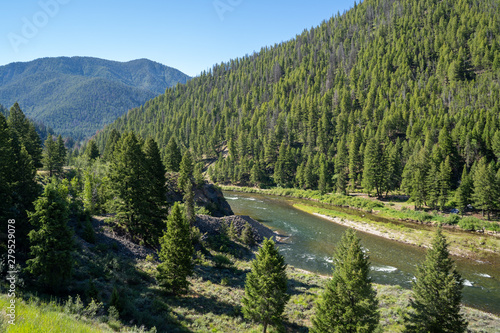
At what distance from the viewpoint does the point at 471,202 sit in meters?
61.7

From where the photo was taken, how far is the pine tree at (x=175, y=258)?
2261cm

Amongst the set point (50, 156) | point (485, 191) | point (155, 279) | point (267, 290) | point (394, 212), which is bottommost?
point (155, 279)

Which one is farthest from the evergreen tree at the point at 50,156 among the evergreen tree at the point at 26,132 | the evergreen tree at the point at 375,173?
the evergreen tree at the point at 375,173

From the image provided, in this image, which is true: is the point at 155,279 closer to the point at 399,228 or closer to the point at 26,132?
the point at 399,228

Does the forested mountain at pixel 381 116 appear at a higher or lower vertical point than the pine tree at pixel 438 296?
higher

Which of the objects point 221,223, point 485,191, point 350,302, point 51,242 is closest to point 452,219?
point 485,191

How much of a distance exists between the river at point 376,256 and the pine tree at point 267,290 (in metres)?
14.6

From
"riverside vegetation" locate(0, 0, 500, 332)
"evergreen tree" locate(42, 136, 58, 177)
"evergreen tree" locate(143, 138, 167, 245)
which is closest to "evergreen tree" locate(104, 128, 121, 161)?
"riverside vegetation" locate(0, 0, 500, 332)

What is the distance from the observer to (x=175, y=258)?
2288 cm

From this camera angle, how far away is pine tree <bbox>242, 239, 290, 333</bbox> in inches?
742

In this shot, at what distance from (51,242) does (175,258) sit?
9277 millimetres

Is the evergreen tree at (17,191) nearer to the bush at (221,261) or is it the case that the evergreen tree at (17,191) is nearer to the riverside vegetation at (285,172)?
the riverside vegetation at (285,172)

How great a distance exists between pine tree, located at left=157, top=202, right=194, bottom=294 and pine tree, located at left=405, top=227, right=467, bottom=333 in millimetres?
18180

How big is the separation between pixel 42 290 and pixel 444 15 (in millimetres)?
232588
